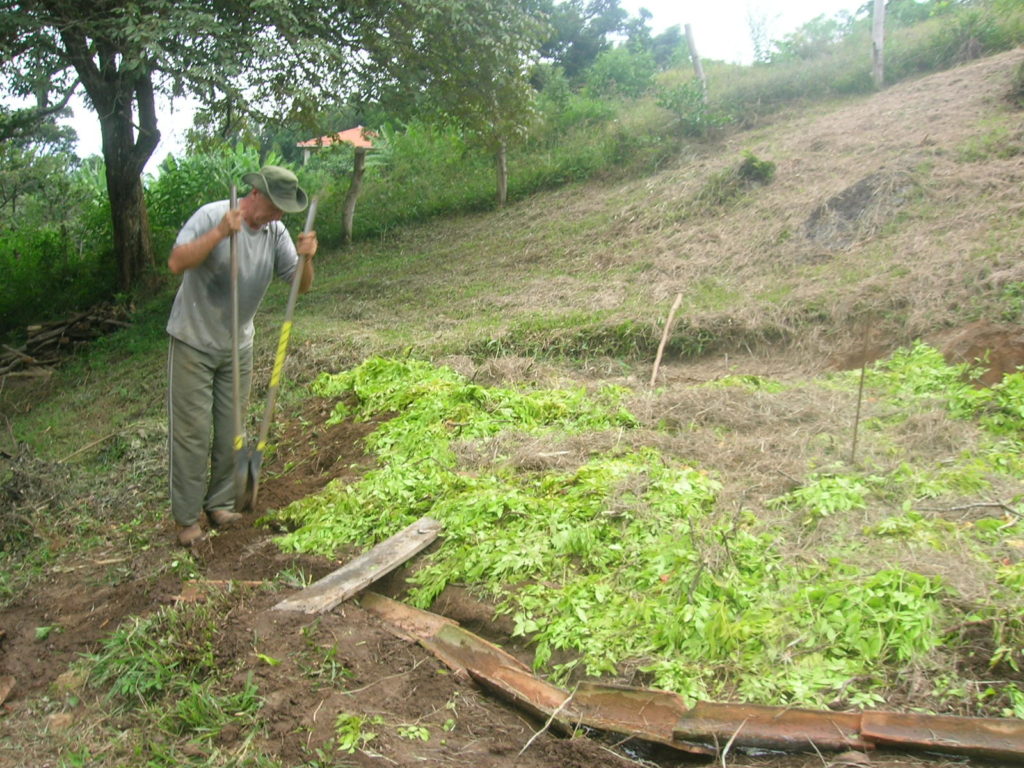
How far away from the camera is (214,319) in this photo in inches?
185

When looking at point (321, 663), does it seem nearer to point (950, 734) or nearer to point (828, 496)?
point (950, 734)

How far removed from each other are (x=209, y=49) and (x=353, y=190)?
5.60m

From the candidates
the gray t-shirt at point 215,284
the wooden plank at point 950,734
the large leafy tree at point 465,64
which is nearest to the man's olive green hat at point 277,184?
the gray t-shirt at point 215,284

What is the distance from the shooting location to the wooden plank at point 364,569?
3.75 meters

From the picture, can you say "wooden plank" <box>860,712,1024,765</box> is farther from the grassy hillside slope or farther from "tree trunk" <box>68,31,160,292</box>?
"tree trunk" <box>68,31,160,292</box>

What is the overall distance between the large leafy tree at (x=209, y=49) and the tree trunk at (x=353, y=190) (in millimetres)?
2950

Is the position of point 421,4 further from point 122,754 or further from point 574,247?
point 122,754

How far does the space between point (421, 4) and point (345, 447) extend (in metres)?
6.09

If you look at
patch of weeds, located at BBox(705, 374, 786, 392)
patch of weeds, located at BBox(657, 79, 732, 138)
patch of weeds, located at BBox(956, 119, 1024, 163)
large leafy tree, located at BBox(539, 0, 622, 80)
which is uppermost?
large leafy tree, located at BBox(539, 0, 622, 80)

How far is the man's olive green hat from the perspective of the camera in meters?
4.46

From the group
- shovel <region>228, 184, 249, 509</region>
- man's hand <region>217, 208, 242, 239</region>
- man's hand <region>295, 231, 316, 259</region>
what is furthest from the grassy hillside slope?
man's hand <region>217, 208, 242, 239</region>

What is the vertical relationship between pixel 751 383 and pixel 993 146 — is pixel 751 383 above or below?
below

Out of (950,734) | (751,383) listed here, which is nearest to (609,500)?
(950,734)

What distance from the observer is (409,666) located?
11.1 ft
